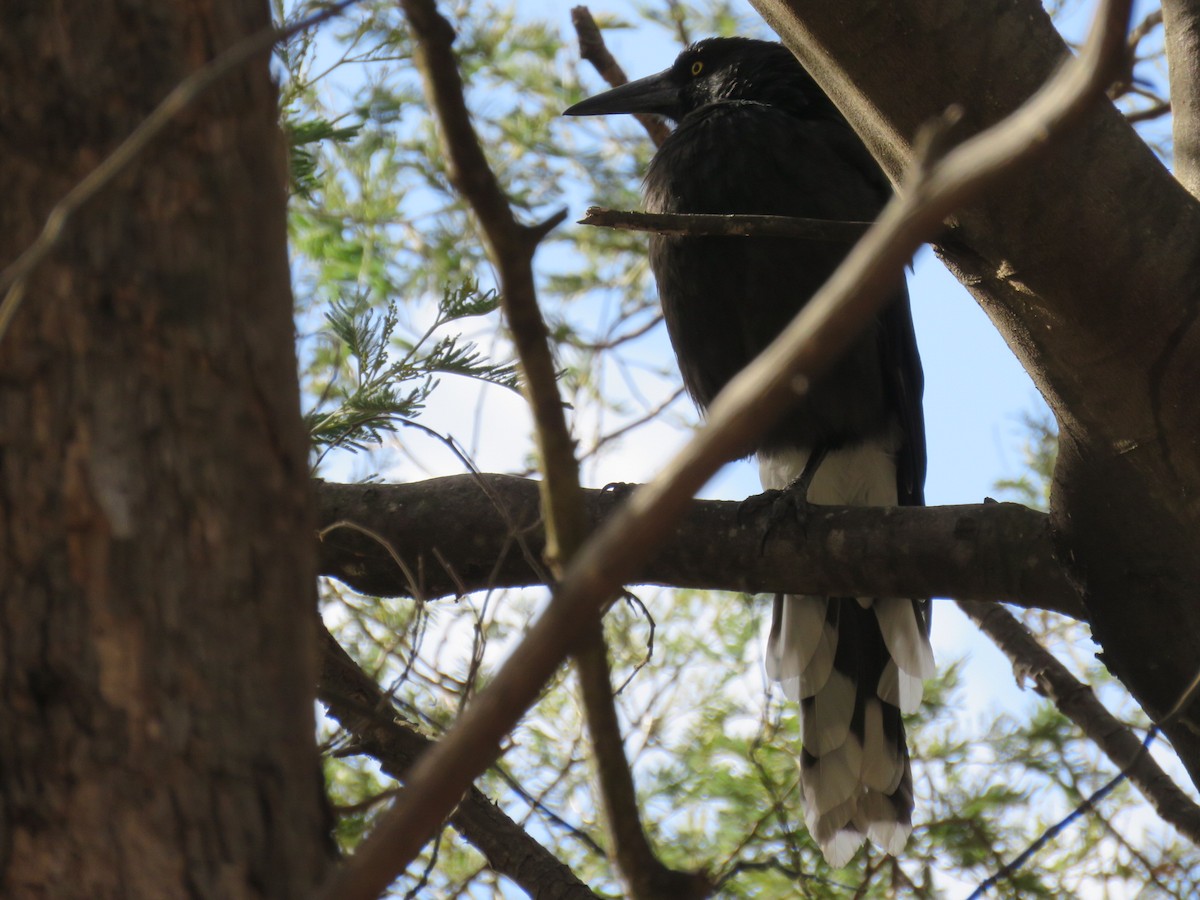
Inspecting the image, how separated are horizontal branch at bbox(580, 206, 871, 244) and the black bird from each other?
5.12 feet

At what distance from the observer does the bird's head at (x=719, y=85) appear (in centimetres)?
403

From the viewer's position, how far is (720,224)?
1948 millimetres

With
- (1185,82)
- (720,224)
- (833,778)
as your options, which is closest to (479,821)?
(720,224)

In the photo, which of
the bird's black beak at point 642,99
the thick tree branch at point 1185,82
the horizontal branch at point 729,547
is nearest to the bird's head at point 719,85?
the bird's black beak at point 642,99

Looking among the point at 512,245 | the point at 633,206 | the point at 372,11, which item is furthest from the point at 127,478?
the point at 633,206

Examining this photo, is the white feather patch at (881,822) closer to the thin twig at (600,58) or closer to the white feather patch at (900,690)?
the white feather patch at (900,690)

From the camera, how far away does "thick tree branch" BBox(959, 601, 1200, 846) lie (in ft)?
9.45

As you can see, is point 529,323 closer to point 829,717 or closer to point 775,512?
point 775,512

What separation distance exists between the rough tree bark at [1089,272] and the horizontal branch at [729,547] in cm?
29

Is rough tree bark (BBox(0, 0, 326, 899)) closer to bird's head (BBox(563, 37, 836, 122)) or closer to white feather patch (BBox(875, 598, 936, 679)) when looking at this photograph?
white feather patch (BBox(875, 598, 936, 679))

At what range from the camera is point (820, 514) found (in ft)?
8.56

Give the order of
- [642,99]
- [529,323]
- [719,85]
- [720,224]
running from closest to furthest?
[529,323] → [720,224] → [719,85] → [642,99]

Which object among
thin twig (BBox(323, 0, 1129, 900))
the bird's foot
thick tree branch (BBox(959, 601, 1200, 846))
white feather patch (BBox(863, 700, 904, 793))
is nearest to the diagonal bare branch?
thin twig (BBox(323, 0, 1129, 900))

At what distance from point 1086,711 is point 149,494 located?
2.87 m
